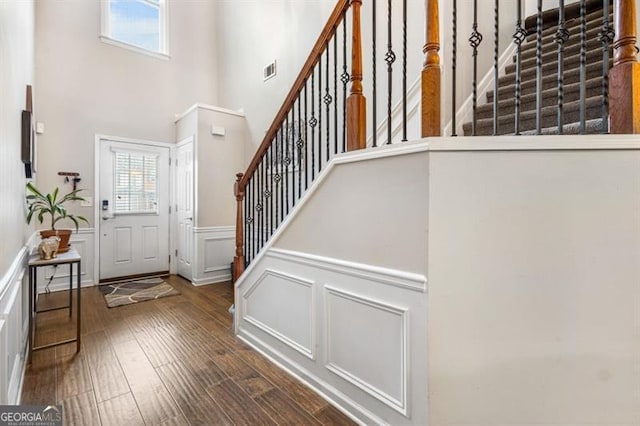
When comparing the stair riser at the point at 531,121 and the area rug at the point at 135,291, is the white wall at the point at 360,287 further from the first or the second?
the area rug at the point at 135,291

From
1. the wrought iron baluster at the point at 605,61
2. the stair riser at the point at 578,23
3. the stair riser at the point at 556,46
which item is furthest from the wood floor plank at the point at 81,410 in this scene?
the stair riser at the point at 578,23

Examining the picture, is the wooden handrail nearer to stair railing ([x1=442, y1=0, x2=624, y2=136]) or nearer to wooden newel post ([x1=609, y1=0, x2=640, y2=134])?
stair railing ([x1=442, y1=0, x2=624, y2=136])

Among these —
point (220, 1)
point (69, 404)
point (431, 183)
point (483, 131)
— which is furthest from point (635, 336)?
point (220, 1)

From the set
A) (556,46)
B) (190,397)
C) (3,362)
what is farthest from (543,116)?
(3,362)

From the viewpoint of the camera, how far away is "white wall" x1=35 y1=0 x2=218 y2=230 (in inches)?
159

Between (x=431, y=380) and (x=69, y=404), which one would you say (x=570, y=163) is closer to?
(x=431, y=380)

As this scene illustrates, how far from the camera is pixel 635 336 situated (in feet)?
3.99

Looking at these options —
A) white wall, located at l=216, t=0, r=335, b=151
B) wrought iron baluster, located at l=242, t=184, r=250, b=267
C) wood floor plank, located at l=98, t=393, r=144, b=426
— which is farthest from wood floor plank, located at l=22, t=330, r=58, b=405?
white wall, located at l=216, t=0, r=335, b=151

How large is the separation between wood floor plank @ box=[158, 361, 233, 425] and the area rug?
182cm

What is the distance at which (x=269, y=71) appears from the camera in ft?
14.2

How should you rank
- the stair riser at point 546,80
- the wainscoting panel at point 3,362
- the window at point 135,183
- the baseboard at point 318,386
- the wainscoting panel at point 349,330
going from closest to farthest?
the wainscoting panel at point 3,362 < the wainscoting panel at point 349,330 < the baseboard at point 318,386 < the stair riser at point 546,80 < the window at point 135,183

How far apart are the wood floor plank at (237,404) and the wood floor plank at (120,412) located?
40 cm

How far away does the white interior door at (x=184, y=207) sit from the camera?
4.54 meters

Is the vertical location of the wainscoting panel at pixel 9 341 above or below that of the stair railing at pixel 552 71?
below
